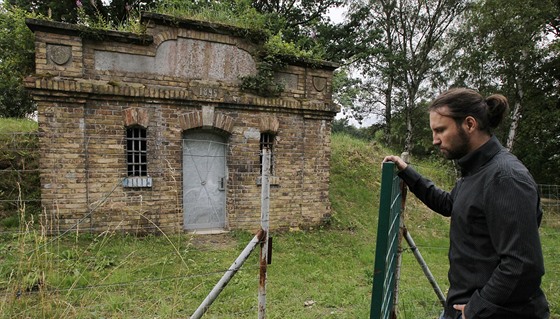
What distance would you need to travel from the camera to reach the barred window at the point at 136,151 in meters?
6.51

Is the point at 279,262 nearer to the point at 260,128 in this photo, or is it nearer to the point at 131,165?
the point at 260,128

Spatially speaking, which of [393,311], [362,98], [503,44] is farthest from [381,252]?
[362,98]

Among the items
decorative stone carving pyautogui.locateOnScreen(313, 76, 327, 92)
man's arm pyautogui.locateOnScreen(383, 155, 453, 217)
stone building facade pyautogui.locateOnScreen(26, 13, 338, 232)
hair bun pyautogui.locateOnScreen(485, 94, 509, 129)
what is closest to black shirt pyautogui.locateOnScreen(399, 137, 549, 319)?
hair bun pyautogui.locateOnScreen(485, 94, 509, 129)

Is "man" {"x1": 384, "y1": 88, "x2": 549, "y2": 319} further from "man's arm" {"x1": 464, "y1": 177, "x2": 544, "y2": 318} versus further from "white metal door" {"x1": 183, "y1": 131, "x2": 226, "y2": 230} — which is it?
"white metal door" {"x1": 183, "y1": 131, "x2": 226, "y2": 230}

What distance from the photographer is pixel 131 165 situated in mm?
6531

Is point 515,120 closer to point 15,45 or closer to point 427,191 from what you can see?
point 427,191

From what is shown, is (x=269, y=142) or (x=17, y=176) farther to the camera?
(x=269, y=142)

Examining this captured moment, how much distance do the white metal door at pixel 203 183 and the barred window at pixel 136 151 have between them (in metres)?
0.83

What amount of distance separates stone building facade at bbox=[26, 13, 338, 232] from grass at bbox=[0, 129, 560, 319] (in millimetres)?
610

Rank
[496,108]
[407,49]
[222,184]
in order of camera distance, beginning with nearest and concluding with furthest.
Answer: [496,108] → [222,184] → [407,49]

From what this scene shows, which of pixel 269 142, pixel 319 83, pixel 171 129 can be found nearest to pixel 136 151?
→ pixel 171 129

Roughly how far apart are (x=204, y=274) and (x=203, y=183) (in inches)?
191

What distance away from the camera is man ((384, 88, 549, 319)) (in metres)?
1.40

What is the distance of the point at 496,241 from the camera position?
1479 millimetres
